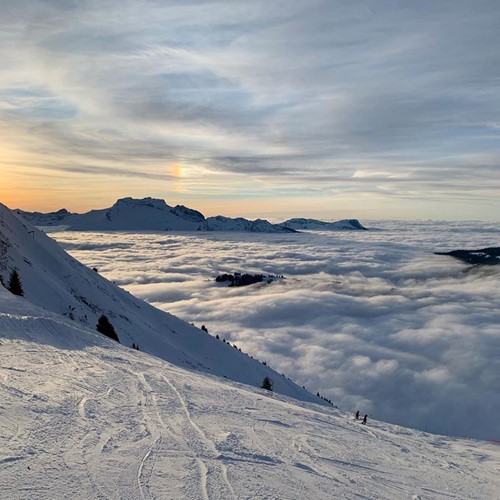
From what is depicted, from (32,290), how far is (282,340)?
451 ft

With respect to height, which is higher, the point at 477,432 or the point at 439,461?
the point at 439,461

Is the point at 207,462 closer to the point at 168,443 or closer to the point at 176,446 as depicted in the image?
the point at 176,446

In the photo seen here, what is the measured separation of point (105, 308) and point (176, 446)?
4888 centimetres

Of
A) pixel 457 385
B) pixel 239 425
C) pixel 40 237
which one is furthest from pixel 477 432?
pixel 239 425

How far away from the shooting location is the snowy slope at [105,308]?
45.7 metres

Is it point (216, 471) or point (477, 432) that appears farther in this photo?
point (477, 432)

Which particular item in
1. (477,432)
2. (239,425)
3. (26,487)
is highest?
(26,487)

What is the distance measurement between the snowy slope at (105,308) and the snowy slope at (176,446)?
90.9 feet

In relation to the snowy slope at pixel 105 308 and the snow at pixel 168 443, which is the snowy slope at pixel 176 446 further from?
the snowy slope at pixel 105 308

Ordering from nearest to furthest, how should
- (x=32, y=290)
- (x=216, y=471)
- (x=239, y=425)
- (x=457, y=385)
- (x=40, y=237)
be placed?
1. (x=216, y=471)
2. (x=239, y=425)
3. (x=32, y=290)
4. (x=40, y=237)
5. (x=457, y=385)

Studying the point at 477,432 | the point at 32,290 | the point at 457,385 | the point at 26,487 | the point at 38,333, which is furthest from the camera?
the point at 457,385

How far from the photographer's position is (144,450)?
9.13 m

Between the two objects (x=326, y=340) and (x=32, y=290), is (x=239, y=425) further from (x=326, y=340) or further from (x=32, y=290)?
(x=326, y=340)

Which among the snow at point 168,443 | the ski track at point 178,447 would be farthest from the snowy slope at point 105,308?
the ski track at point 178,447
